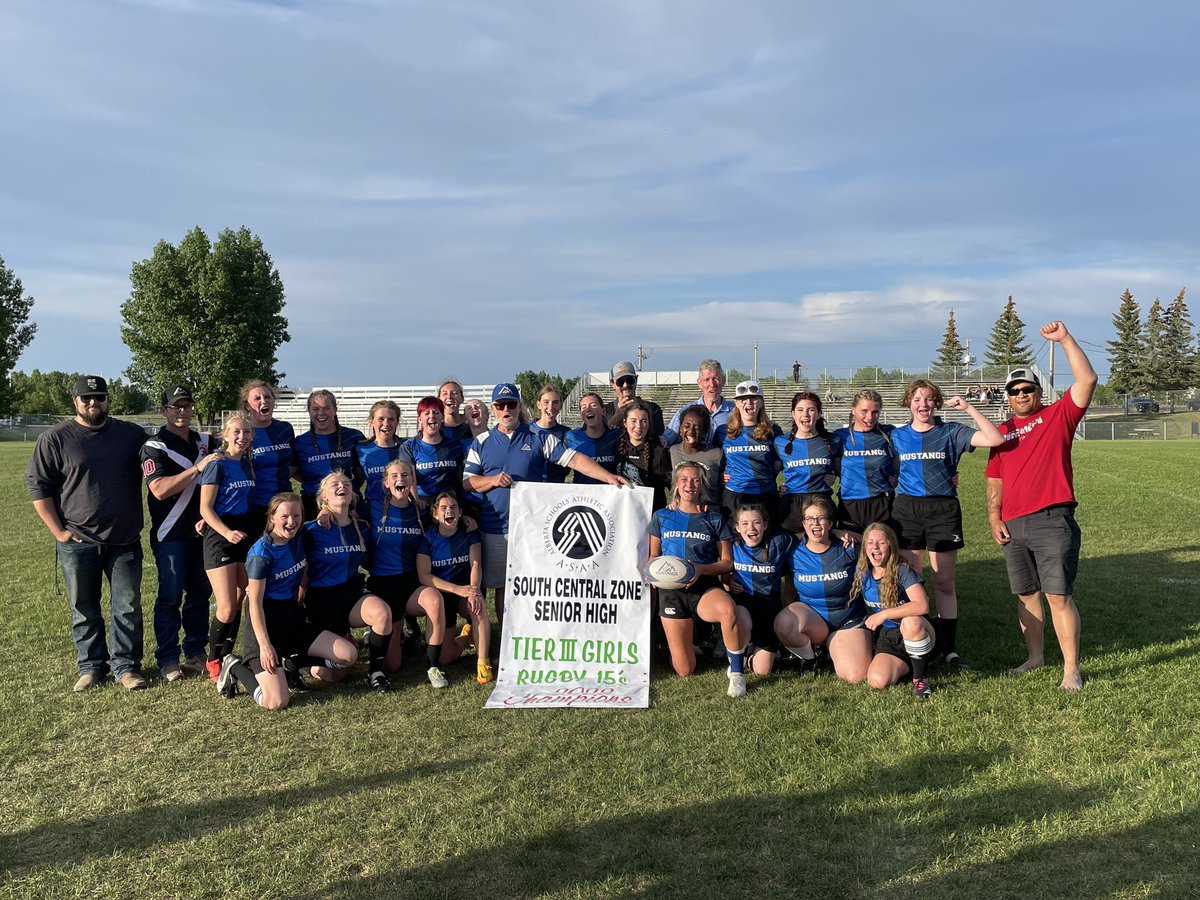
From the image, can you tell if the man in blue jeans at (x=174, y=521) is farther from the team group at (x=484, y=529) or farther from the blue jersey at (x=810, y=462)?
the blue jersey at (x=810, y=462)

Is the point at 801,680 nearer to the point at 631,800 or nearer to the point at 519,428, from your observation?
the point at 631,800

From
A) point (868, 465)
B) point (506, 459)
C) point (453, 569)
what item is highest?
point (506, 459)

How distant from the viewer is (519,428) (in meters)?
6.15

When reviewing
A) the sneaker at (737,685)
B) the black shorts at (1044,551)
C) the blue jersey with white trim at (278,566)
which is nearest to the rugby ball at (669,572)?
the sneaker at (737,685)

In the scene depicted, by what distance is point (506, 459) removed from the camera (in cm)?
611

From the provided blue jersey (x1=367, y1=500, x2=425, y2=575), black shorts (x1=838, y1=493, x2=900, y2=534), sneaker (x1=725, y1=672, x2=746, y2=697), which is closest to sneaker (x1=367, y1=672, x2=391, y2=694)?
blue jersey (x1=367, y1=500, x2=425, y2=575)

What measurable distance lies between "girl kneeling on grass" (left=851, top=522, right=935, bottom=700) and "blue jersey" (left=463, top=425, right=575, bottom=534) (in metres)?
2.21

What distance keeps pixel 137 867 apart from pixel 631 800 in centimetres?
210

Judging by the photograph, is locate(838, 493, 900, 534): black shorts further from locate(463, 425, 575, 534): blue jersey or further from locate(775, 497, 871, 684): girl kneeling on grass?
locate(463, 425, 575, 534): blue jersey

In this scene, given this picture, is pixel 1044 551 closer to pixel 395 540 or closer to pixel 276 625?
pixel 395 540

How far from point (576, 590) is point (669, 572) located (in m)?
0.74

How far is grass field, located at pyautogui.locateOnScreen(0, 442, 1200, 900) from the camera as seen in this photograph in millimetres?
3291

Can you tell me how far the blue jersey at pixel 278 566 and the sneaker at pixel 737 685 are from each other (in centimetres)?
291

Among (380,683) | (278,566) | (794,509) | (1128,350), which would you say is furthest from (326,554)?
(1128,350)
